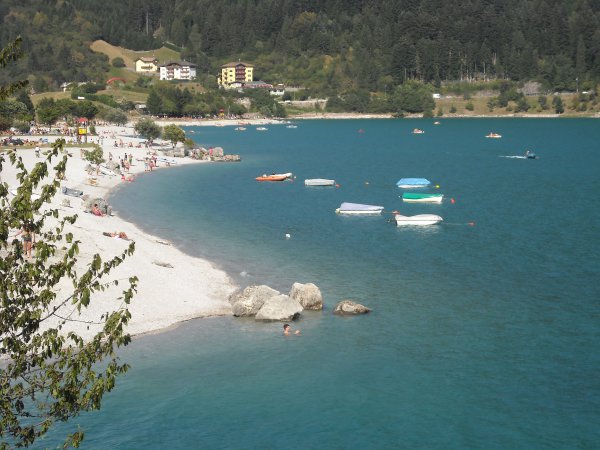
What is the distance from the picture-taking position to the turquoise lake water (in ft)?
110

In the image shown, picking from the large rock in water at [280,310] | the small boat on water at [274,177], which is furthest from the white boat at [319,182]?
the large rock in water at [280,310]

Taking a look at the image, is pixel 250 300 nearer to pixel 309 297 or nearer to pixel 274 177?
pixel 309 297

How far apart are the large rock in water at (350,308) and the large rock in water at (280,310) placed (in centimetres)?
262

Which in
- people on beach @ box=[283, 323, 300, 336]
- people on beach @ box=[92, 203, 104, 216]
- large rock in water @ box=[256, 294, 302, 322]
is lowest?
people on beach @ box=[283, 323, 300, 336]

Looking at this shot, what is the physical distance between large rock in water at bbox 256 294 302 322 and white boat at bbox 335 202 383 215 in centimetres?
4198

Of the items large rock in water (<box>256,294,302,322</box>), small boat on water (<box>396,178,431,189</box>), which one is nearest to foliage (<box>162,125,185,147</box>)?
small boat on water (<box>396,178,431,189</box>)

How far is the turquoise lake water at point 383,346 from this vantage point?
33656 millimetres

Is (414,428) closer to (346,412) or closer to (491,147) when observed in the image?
(346,412)

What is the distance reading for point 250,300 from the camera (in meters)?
47.9

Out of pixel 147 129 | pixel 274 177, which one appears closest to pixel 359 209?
pixel 274 177

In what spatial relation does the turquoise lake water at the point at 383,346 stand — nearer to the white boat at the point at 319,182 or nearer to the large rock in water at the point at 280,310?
the large rock in water at the point at 280,310

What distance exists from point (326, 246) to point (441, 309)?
2111cm

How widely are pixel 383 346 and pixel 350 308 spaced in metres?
5.78

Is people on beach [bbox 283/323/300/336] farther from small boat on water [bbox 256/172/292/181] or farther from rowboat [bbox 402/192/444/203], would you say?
small boat on water [bbox 256/172/292/181]
